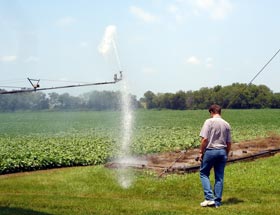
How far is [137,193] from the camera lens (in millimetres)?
10281

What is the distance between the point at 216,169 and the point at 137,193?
7.03 feet

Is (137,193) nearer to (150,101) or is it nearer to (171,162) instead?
(171,162)

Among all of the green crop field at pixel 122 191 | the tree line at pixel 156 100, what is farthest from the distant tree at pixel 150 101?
the green crop field at pixel 122 191

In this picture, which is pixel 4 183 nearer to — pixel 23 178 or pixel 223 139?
pixel 23 178

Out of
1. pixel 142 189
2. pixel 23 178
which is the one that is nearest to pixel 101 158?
pixel 23 178

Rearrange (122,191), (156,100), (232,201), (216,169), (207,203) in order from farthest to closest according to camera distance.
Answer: (156,100)
(122,191)
(232,201)
(216,169)
(207,203)

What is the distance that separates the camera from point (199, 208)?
332 inches

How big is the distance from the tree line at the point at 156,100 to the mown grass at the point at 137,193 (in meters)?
19.2

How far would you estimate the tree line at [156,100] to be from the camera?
4528 centimetres

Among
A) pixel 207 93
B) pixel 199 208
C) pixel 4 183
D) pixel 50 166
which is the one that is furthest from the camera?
pixel 207 93

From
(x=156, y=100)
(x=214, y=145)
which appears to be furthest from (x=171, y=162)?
(x=156, y=100)

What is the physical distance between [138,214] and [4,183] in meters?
5.38

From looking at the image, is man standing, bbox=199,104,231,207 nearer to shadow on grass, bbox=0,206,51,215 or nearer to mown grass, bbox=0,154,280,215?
mown grass, bbox=0,154,280,215

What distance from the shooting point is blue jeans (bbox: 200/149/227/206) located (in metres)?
8.73
